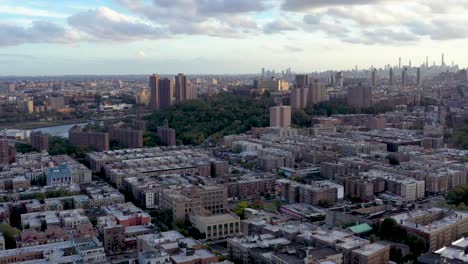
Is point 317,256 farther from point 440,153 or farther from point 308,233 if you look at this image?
point 440,153

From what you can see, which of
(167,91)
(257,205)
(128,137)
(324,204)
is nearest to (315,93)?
(167,91)

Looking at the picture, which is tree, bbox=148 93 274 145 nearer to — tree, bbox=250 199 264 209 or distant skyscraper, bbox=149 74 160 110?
distant skyscraper, bbox=149 74 160 110

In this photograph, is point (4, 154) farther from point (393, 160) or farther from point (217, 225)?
point (393, 160)

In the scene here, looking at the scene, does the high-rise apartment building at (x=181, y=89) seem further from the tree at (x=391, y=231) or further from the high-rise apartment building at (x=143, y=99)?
the tree at (x=391, y=231)

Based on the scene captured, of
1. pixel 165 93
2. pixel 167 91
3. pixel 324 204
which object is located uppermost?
pixel 167 91

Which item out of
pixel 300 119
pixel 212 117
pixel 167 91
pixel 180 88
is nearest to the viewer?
pixel 212 117

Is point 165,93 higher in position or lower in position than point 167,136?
higher
